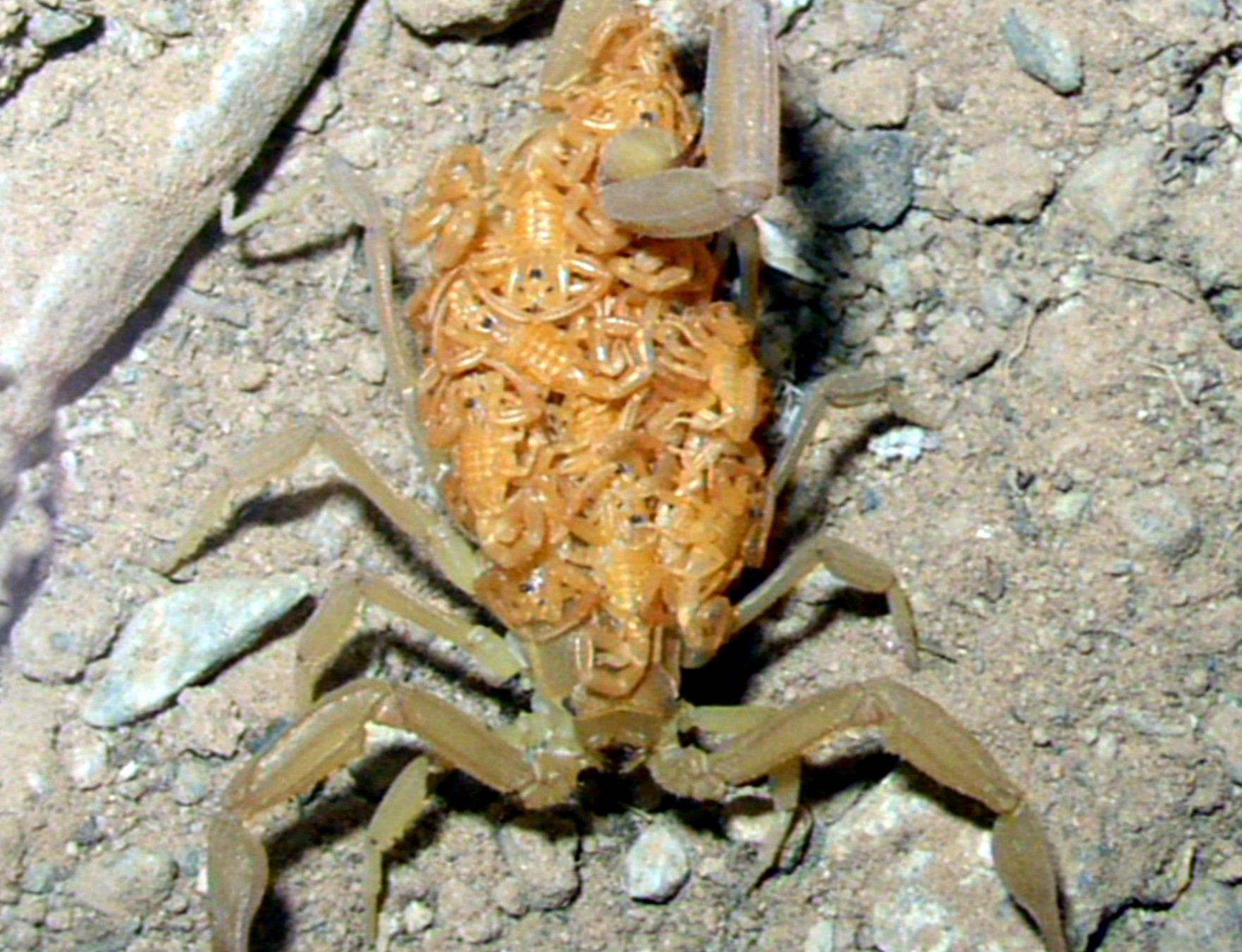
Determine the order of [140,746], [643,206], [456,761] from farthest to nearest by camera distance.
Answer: [140,746] → [456,761] → [643,206]

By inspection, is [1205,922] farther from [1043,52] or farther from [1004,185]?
[1043,52]

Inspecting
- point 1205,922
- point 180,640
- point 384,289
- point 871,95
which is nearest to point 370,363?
point 384,289

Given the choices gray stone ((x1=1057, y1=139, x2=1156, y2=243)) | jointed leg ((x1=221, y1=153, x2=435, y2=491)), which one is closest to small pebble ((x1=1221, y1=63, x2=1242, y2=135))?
gray stone ((x1=1057, y1=139, x2=1156, y2=243))

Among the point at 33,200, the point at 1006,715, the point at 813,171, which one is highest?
the point at 33,200

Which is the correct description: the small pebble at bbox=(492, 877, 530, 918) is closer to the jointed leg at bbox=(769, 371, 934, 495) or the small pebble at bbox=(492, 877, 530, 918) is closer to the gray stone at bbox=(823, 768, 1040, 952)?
the gray stone at bbox=(823, 768, 1040, 952)

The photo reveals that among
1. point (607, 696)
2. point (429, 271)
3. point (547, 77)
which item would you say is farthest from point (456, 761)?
point (547, 77)

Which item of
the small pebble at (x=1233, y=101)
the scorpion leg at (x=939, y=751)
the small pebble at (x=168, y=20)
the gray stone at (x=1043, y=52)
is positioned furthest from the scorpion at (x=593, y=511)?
the small pebble at (x=1233, y=101)

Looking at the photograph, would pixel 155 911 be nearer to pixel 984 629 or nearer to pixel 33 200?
pixel 33 200
